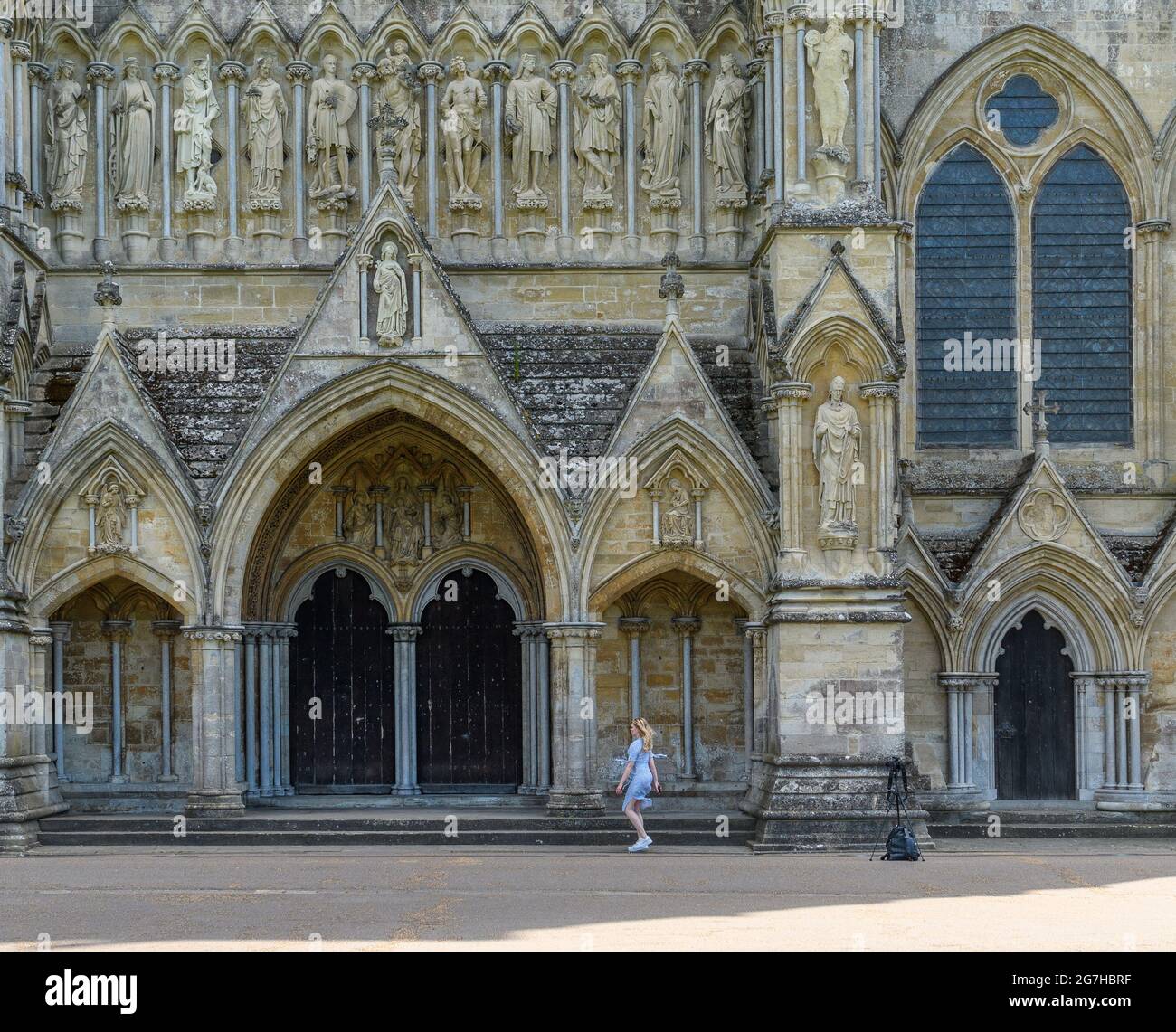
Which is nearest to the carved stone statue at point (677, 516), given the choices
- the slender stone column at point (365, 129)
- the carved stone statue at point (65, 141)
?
the slender stone column at point (365, 129)

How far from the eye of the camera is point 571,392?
66.3 feet

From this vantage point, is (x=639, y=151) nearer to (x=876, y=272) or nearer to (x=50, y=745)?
(x=876, y=272)

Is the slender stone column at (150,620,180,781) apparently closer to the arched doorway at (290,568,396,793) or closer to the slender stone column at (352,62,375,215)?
the arched doorway at (290,568,396,793)

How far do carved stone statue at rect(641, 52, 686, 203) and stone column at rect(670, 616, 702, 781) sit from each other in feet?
16.3

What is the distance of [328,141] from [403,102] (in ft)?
3.29

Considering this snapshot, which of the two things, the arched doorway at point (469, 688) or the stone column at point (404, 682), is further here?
the arched doorway at point (469, 688)

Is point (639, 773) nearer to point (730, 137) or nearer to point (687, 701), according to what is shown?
point (687, 701)

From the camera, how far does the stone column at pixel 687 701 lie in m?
20.9

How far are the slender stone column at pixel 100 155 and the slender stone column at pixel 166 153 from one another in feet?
1.96

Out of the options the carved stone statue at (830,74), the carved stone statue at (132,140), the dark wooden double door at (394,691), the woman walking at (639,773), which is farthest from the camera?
the dark wooden double door at (394,691)

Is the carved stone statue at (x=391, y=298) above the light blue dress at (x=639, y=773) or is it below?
above

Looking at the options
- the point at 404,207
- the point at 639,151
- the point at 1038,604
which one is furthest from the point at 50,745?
the point at 1038,604

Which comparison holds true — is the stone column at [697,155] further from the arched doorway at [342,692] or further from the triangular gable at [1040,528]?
the arched doorway at [342,692]

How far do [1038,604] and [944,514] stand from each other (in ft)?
4.91
